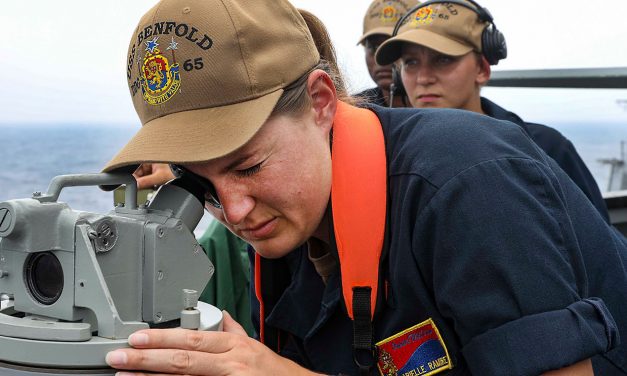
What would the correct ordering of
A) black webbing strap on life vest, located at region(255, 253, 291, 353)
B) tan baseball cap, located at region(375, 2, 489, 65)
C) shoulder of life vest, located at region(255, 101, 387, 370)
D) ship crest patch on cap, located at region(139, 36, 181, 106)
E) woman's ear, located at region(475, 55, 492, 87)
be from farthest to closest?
woman's ear, located at region(475, 55, 492, 87) < tan baseball cap, located at region(375, 2, 489, 65) < black webbing strap on life vest, located at region(255, 253, 291, 353) < shoulder of life vest, located at region(255, 101, 387, 370) < ship crest patch on cap, located at region(139, 36, 181, 106)

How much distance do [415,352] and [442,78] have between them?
1502 mm

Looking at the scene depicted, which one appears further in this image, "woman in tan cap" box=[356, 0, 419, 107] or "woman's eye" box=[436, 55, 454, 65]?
"woman in tan cap" box=[356, 0, 419, 107]

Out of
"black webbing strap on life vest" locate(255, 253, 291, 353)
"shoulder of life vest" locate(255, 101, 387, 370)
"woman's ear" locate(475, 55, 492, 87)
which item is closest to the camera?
"shoulder of life vest" locate(255, 101, 387, 370)

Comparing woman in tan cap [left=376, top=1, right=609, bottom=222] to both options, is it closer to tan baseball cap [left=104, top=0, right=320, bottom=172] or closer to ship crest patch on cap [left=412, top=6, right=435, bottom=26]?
ship crest patch on cap [left=412, top=6, right=435, bottom=26]

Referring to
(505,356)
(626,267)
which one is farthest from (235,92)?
(626,267)

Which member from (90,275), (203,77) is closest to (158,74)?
(203,77)

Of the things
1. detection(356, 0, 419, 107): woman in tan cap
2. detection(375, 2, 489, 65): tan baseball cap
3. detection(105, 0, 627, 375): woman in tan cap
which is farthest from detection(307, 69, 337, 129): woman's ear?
detection(356, 0, 419, 107): woman in tan cap

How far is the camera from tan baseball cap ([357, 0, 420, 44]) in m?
3.15

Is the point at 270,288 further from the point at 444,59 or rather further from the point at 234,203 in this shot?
the point at 444,59

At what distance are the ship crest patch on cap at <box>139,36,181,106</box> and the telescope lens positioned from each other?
265 millimetres

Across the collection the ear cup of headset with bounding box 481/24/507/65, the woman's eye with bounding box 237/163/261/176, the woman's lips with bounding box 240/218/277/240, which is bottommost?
the woman's lips with bounding box 240/218/277/240

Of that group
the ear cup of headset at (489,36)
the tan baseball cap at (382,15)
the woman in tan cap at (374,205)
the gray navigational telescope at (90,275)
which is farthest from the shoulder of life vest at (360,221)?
the tan baseball cap at (382,15)

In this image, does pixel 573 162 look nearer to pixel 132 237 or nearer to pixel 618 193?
pixel 618 193

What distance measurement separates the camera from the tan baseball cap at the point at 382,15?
315 centimetres
